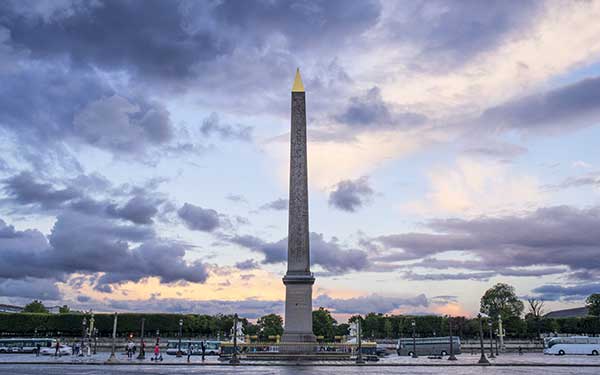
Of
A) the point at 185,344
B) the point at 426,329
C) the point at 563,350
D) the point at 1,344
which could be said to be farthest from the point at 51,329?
the point at 563,350

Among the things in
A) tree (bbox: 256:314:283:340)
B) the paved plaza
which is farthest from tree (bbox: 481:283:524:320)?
the paved plaza

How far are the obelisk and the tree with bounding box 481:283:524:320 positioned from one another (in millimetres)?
66243

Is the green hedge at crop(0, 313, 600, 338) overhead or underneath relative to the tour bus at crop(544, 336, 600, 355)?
overhead

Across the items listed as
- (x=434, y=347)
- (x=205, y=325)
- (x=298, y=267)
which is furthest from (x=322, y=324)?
(x=298, y=267)

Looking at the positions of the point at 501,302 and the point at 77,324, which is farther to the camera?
the point at 501,302

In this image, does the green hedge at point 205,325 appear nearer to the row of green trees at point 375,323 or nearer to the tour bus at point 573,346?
the row of green trees at point 375,323

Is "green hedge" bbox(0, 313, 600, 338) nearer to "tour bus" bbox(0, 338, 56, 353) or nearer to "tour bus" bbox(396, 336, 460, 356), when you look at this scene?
"tour bus" bbox(0, 338, 56, 353)

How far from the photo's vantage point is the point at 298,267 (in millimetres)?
39000

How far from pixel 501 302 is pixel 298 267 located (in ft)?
234

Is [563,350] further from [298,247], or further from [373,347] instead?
[298,247]

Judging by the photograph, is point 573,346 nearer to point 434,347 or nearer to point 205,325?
point 434,347

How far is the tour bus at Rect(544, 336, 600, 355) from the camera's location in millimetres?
54156

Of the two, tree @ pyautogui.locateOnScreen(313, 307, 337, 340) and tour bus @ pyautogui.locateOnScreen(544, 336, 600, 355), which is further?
tree @ pyautogui.locateOnScreen(313, 307, 337, 340)

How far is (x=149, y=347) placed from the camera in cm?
6738
